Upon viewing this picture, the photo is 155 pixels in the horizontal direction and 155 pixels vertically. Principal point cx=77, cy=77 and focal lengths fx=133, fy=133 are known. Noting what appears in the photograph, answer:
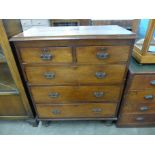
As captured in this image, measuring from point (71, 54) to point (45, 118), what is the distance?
86cm

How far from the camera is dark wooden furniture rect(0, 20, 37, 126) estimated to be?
1113mm

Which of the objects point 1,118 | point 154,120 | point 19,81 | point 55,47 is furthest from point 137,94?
point 1,118

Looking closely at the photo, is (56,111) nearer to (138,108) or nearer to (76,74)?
(76,74)

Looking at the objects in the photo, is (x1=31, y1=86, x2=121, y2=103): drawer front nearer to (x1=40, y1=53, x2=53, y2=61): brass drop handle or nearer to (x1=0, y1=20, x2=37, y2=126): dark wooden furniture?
(x1=0, y1=20, x2=37, y2=126): dark wooden furniture

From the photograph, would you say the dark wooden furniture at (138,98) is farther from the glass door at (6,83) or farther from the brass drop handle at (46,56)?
the glass door at (6,83)

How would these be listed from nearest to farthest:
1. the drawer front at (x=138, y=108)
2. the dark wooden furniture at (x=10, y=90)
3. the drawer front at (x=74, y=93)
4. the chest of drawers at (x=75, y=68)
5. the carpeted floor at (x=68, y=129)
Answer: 1. the chest of drawers at (x=75, y=68)
2. the dark wooden furniture at (x=10, y=90)
3. the drawer front at (x=74, y=93)
4. the drawer front at (x=138, y=108)
5. the carpeted floor at (x=68, y=129)

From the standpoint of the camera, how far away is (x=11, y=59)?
1137mm

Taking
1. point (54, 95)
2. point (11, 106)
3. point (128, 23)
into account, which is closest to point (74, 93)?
point (54, 95)

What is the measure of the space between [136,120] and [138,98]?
339mm

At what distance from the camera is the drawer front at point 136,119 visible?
1457 millimetres

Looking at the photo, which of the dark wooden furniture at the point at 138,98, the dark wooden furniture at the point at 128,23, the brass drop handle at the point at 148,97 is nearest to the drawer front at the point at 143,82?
the dark wooden furniture at the point at 138,98

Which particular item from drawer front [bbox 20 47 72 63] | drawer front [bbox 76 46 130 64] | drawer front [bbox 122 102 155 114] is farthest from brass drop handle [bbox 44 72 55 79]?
drawer front [bbox 122 102 155 114]

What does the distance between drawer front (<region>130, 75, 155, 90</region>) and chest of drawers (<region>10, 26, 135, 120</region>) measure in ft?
0.33

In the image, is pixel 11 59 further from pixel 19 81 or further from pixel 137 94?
pixel 137 94
